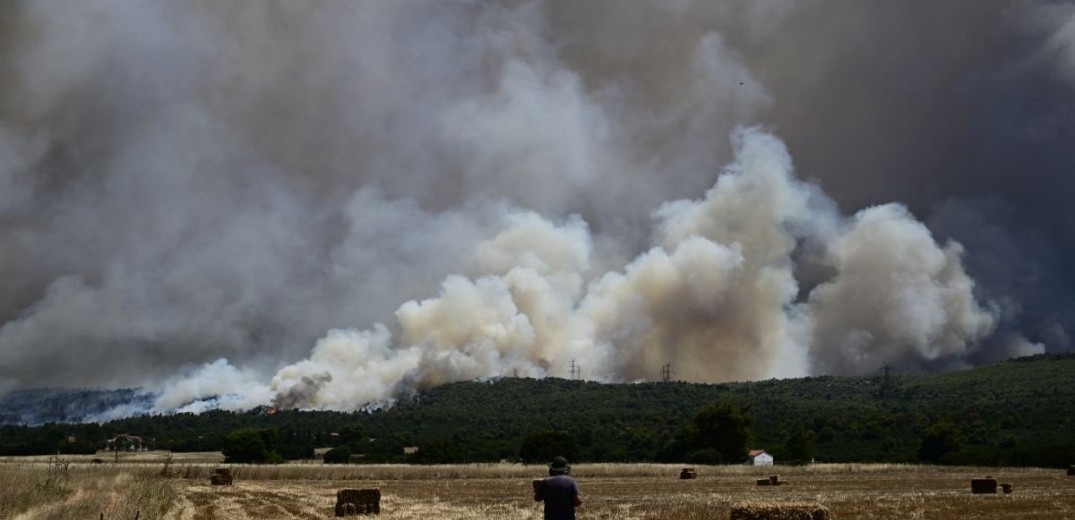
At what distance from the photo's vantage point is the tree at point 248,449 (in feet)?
463

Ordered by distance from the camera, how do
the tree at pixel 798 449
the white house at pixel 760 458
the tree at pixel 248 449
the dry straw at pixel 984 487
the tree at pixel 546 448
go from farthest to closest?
the tree at pixel 248 449
the white house at pixel 760 458
the tree at pixel 798 449
the tree at pixel 546 448
the dry straw at pixel 984 487

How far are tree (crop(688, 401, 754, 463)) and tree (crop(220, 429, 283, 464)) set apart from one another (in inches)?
2456

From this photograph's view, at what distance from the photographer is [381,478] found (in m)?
88.5

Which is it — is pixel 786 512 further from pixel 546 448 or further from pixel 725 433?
pixel 725 433

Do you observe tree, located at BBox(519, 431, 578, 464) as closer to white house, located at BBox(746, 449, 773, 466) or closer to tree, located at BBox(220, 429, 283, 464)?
white house, located at BBox(746, 449, 773, 466)

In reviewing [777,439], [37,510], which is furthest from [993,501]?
[777,439]

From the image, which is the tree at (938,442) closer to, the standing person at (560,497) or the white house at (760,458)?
the white house at (760,458)

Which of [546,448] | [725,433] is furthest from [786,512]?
[725,433]

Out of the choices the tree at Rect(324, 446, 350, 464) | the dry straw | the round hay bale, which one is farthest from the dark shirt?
the tree at Rect(324, 446, 350, 464)

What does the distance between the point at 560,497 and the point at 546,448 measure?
4209 inches

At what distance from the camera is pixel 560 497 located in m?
21.0

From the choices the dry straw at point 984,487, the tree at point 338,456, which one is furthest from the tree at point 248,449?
the dry straw at point 984,487

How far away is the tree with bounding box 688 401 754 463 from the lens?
5671 inches

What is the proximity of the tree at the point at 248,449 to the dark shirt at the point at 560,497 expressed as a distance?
4908 inches
